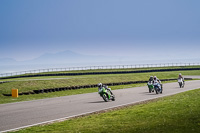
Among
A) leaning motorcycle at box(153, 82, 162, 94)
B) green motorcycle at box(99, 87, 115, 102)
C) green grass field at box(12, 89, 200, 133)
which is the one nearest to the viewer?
green grass field at box(12, 89, 200, 133)

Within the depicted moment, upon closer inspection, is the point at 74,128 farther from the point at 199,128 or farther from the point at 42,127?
the point at 199,128

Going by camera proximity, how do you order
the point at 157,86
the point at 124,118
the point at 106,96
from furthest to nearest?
the point at 157,86, the point at 106,96, the point at 124,118

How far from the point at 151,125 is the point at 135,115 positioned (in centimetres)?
332

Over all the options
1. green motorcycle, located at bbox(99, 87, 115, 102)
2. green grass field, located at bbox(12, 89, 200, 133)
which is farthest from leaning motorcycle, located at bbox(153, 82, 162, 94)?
green grass field, located at bbox(12, 89, 200, 133)

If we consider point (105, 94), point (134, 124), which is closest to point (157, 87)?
point (105, 94)

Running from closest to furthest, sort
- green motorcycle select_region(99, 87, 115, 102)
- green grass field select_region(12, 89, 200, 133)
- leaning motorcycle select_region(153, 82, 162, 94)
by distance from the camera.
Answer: green grass field select_region(12, 89, 200, 133) < green motorcycle select_region(99, 87, 115, 102) < leaning motorcycle select_region(153, 82, 162, 94)

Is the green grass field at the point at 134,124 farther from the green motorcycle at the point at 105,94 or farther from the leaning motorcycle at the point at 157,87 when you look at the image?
the leaning motorcycle at the point at 157,87

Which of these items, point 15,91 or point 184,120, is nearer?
point 184,120

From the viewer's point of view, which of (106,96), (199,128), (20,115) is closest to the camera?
(199,128)

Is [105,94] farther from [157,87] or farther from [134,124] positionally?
[134,124]

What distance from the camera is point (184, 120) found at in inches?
493

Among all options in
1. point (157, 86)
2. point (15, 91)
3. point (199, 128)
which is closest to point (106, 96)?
point (157, 86)

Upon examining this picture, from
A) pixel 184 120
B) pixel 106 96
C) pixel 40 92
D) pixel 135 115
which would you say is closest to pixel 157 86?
pixel 106 96

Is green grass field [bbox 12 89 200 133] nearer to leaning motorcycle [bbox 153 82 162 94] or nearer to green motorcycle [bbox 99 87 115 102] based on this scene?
green motorcycle [bbox 99 87 115 102]
